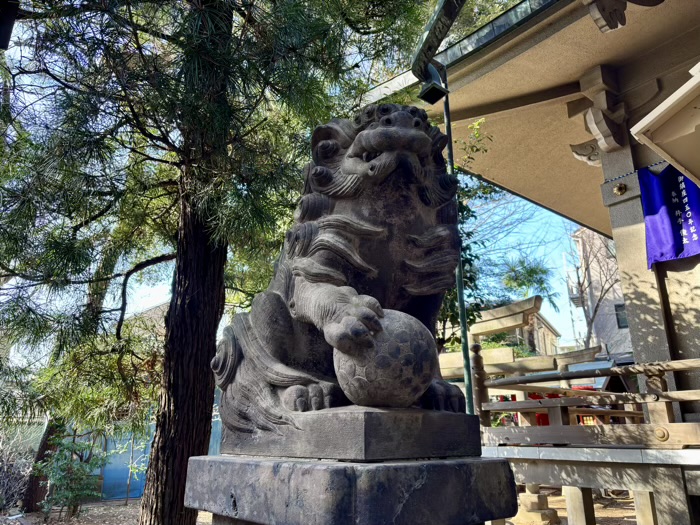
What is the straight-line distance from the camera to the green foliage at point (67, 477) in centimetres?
897

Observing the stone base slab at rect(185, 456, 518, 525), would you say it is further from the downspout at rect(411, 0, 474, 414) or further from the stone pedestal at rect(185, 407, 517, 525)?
the downspout at rect(411, 0, 474, 414)

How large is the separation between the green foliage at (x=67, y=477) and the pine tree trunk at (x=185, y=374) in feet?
19.3

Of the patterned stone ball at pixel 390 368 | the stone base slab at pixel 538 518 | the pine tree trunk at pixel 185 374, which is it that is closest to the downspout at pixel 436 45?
the patterned stone ball at pixel 390 368

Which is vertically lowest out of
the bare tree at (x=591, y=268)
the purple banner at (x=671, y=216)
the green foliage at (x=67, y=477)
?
the green foliage at (x=67, y=477)

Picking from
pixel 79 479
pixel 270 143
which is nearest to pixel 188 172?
pixel 270 143

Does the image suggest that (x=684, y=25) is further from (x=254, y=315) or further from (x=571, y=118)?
(x=254, y=315)

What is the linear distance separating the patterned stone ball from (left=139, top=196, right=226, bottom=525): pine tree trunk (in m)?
2.80

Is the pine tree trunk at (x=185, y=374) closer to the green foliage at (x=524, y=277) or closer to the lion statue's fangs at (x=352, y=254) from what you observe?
the lion statue's fangs at (x=352, y=254)

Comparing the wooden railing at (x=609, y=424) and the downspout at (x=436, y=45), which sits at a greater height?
the downspout at (x=436, y=45)

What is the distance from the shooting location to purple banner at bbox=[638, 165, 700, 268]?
16.3ft

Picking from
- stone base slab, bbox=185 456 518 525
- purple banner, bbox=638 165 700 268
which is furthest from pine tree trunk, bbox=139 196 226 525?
purple banner, bbox=638 165 700 268

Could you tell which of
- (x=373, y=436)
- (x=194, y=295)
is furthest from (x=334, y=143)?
(x=194, y=295)

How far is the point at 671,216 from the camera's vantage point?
511 centimetres

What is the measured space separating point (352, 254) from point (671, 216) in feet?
14.9
